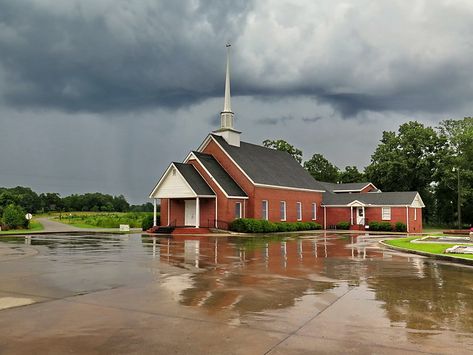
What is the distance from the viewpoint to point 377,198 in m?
49.8

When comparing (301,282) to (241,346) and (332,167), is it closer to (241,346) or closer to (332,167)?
(241,346)

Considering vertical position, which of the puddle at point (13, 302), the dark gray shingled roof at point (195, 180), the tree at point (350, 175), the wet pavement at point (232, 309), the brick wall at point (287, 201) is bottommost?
the wet pavement at point (232, 309)

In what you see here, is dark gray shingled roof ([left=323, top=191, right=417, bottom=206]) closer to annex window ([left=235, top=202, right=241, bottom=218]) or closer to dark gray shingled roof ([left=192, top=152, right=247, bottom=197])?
dark gray shingled roof ([left=192, top=152, right=247, bottom=197])

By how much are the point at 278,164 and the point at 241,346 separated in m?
44.5

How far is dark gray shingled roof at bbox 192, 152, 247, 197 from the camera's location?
3934 centimetres

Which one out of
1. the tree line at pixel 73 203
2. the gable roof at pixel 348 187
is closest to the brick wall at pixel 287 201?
the gable roof at pixel 348 187

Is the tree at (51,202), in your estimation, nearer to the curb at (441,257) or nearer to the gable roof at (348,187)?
the gable roof at (348,187)

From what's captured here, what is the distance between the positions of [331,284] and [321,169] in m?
70.7

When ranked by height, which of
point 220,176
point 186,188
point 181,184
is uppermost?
point 220,176

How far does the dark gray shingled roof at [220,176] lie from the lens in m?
39.3

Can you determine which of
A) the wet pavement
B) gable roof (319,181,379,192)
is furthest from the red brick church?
the wet pavement

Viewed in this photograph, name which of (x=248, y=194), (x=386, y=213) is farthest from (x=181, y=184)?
(x=386, y=213)

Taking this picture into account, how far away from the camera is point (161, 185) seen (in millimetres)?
39781

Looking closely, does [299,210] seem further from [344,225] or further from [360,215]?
[360,215]
